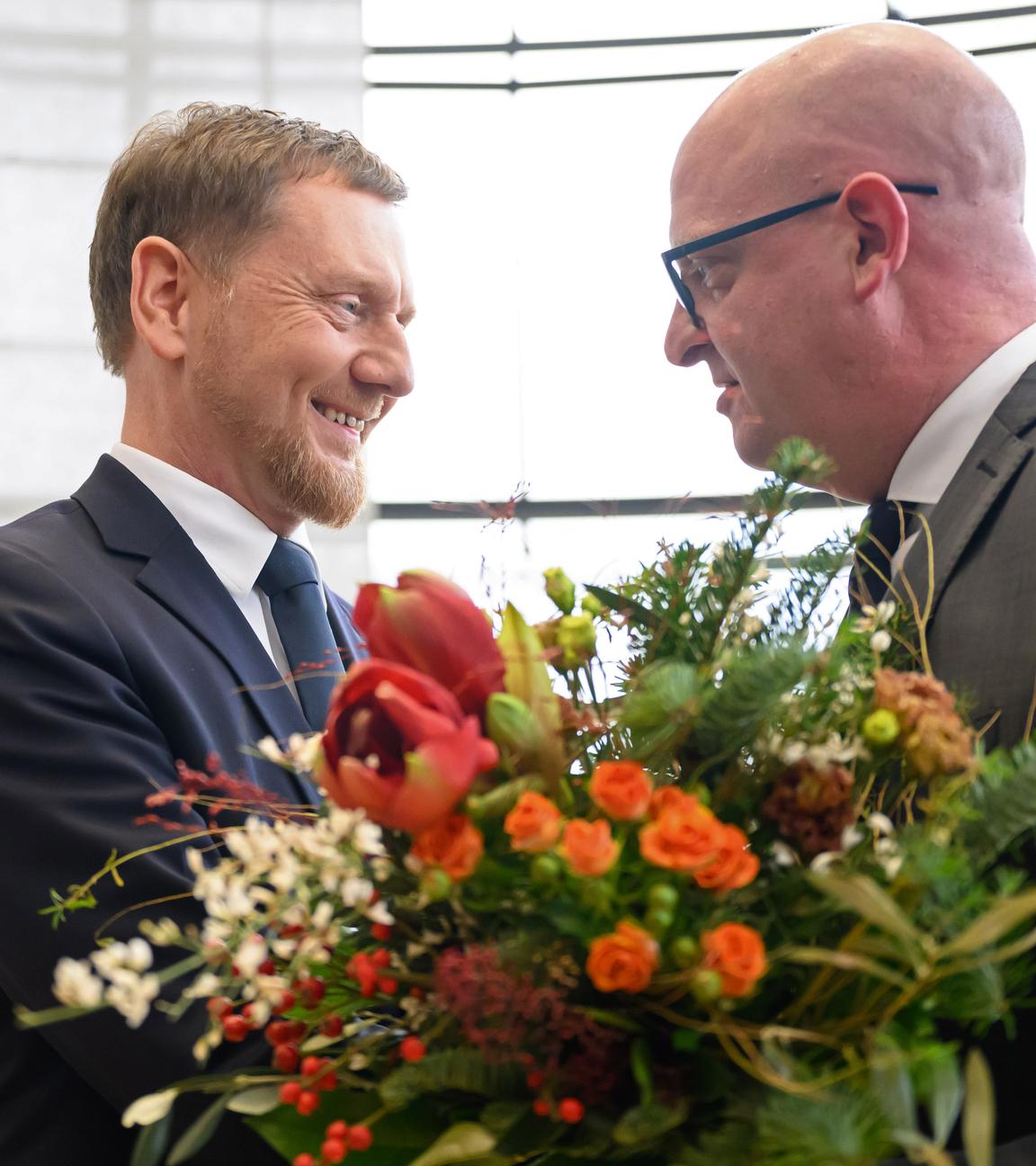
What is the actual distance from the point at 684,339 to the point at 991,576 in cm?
61

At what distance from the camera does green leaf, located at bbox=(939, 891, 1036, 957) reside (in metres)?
0.76

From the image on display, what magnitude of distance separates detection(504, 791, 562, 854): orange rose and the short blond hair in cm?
150

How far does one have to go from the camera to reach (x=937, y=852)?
803 millimetres

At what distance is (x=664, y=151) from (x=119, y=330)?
520 cm

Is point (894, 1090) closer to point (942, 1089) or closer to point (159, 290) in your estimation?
point (942, 1089)

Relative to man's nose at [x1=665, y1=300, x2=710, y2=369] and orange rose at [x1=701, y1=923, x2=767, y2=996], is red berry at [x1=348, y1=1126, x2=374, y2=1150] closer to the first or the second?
orange rose at [x1=701, y1=923, x2=767, y2=996]

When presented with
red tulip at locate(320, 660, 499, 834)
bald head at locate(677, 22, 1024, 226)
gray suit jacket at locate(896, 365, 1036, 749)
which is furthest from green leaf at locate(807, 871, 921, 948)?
bald head at locate(677, 22, 1024, 226)

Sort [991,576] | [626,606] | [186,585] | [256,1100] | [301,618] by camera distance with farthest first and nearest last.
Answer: [301,618] → [186,585] → [991,576] → [626,606] → [256,1100]

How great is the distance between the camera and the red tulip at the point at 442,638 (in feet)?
2.93

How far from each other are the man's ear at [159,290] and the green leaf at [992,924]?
1.66m

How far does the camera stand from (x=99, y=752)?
4.79ft

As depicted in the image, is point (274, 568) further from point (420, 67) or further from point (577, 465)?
point (420, 67)

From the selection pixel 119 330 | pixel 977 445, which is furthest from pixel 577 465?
pixel 977 445

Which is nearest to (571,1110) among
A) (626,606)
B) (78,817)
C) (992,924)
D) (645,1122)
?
(645,1122)
